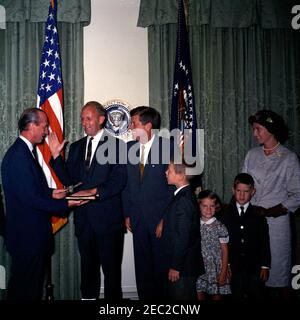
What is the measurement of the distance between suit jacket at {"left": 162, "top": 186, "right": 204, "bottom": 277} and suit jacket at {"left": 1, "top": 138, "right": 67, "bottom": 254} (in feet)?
2.75

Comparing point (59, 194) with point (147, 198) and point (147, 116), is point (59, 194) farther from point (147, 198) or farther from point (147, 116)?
point (147, 116)

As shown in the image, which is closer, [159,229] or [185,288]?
[185,288]

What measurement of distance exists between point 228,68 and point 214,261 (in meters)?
2.01

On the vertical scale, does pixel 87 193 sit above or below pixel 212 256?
above

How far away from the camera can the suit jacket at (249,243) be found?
292 centimetres

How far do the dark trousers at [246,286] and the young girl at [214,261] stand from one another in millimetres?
77

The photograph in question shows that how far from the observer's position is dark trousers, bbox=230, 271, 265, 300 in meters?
2.94

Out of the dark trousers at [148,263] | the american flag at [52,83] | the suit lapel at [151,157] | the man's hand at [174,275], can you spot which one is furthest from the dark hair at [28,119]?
the man's hand at [174,275]

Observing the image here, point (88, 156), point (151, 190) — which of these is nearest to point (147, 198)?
point (151, 190)

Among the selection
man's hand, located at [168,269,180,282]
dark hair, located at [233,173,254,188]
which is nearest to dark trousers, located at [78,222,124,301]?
man's hand, located at [168,269,180,282]

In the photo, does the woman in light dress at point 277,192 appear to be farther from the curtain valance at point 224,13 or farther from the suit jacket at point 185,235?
the curtain valance at point 224,13

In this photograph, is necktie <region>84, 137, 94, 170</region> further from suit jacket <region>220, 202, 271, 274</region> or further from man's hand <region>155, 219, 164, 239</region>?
suit jacket <region>220, 202, 271, 274</region>

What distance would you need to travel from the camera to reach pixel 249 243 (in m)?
2.92
